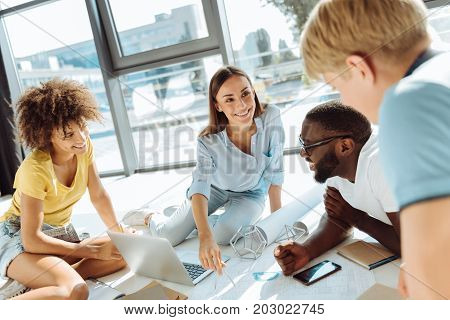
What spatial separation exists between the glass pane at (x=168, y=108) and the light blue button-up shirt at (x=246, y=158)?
41.8 inches

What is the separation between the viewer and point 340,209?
3.71ft

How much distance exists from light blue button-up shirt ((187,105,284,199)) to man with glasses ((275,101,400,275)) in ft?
1.27

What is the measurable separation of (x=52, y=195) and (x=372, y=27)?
1.01m

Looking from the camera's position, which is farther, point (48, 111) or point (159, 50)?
point (159, 50)

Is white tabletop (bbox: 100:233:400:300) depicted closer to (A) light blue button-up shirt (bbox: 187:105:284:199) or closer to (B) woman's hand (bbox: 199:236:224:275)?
(B) woman's hand (bbox: 199:236:224:275)

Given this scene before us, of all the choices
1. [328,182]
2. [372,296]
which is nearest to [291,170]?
[328,182]

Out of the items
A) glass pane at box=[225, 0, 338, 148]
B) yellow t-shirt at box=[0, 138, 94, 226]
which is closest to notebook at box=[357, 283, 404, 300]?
yellow t-shirt at box=[0, 138, 94, 226]

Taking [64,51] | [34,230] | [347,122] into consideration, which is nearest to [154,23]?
[64,51]

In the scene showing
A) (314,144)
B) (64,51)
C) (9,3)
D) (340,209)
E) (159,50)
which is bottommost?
(340,209)

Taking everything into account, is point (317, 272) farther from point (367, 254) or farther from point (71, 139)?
point (71, 139)

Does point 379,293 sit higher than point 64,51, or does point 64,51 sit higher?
point 64,51

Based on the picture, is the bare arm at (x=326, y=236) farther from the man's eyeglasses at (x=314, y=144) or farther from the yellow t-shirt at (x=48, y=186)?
the yellow t-shirt at (x=48, y=186)

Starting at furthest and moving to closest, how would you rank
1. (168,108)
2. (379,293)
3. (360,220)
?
(168,108) → (360,220) → (379,293)

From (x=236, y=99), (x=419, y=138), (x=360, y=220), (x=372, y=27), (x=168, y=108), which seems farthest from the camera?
(x=168, y=108)
